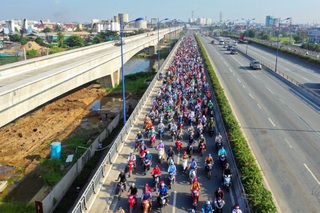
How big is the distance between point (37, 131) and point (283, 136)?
2064 cm

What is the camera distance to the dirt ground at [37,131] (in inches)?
909

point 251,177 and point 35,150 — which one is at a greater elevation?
point 251,177

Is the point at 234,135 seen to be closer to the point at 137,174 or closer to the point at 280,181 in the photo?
the point at 280,181

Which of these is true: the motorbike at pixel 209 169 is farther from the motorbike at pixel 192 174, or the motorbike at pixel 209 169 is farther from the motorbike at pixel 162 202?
the motorbike at pixel 162 202

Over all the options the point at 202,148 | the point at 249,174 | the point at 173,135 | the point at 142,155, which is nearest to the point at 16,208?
the point at 142,155

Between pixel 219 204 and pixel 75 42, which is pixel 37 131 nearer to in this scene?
pixel 219 204

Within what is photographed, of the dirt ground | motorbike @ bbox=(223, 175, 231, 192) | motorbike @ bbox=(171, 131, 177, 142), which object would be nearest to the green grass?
the dirt ground

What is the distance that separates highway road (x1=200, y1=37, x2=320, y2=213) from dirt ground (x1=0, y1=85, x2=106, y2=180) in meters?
14.9

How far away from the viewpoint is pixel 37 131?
95.3 ft

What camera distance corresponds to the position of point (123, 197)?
1377 cm

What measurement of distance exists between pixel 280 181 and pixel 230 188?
260 cm

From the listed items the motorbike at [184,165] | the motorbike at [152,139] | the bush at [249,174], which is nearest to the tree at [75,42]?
the bush at [249,174]

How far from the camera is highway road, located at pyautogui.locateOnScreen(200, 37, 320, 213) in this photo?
1424 centimetres

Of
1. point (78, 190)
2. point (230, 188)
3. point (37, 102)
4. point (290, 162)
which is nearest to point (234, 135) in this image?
point (290, 162)
